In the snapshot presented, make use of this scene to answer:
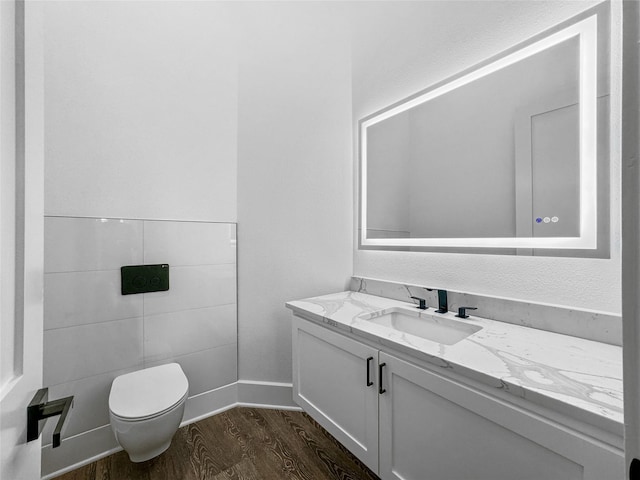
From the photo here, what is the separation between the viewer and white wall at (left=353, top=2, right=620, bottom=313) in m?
1.13

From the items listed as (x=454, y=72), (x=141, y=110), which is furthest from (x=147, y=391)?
(x=454, y=72)

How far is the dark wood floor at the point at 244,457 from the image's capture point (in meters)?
1.51

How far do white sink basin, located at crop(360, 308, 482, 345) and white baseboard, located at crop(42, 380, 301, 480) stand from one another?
0.97 m

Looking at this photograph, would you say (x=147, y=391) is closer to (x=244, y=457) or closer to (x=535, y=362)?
(x=244, y=457)

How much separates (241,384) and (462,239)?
1.77 m

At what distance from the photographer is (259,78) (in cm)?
213

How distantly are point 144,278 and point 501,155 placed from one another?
79.9 inches

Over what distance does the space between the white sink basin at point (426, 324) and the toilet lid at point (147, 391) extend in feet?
3.45

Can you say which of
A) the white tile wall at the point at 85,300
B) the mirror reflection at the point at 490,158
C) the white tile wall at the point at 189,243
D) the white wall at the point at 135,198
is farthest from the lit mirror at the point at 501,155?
the white tile wall at the point at 85,300

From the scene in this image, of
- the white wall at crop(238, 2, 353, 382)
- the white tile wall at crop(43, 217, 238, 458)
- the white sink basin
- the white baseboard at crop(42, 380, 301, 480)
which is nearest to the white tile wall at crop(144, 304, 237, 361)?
the white tile wall at crop(43, 217, 238, 458)

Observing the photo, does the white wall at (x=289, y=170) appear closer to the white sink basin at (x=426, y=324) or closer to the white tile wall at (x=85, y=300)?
the white sink basin at (x=426, y=324)

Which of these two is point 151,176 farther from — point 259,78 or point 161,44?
point 259,78

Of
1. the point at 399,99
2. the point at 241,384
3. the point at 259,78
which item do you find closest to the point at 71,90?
the point at 259,78

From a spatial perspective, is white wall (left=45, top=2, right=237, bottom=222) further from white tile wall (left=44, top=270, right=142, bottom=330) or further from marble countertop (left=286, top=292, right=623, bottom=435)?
marble countertop (left=286, top=292, right=623, bottom=435)
